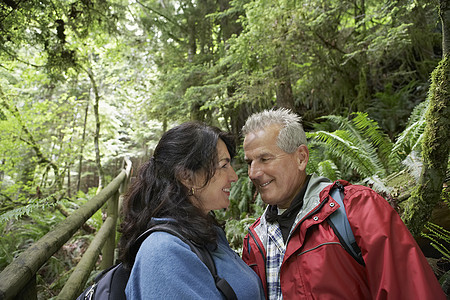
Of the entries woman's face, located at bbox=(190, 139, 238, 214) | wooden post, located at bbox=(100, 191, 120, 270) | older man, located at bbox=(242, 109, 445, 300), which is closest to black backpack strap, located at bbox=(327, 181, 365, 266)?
older man, located at bbox=(242, 109, 445, 300)

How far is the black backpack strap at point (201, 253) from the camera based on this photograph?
1.24m

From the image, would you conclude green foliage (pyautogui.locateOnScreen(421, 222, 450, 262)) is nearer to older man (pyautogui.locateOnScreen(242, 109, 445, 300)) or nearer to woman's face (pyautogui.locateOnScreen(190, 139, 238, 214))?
older man (pyautogui.locateOnScreen(242, 109, 445, 300))

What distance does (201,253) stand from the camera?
131 cm

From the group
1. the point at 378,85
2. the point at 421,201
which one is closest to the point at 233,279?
the point at 421,201

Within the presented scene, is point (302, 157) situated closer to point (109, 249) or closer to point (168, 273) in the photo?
point (168, 273)

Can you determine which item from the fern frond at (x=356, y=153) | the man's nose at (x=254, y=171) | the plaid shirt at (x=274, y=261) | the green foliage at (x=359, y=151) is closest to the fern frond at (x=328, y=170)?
the green foliage at (x=359, y=151)

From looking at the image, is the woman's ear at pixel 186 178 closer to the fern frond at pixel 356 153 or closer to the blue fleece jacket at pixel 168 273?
the blue fleece jacket at pixel 168 273

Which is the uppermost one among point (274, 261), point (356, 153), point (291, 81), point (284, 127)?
point (291, 81)

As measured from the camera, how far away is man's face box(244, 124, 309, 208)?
225 cm

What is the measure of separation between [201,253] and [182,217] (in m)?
0.20

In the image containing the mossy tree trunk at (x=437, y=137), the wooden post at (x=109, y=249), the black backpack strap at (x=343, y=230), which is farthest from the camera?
the wooden post at (x=109, y=249)

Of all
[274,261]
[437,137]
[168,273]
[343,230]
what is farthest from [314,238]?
[437,137]

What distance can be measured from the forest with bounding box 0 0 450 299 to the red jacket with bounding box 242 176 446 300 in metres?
0.77

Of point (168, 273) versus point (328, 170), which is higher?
point (168, 273)
